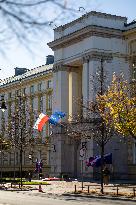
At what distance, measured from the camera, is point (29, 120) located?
287 ft

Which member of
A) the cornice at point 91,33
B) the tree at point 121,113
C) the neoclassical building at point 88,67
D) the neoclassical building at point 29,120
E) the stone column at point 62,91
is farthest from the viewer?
the neoclassical building at point 29,120

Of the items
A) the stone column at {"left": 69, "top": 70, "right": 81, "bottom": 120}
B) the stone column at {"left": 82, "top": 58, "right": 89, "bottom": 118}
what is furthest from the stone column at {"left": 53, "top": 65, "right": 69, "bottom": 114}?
the stone column at {"left": 82, "top": 58, "right": 89, "bottom": 118}

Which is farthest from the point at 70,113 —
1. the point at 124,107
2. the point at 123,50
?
the point at 124,107

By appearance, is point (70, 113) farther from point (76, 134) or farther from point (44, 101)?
point (44, 101)

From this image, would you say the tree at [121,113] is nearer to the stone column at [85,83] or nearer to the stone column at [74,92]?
the stone column at [85,83]

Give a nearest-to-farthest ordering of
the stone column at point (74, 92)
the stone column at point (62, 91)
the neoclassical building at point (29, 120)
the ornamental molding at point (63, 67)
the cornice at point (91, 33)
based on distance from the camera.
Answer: the cornice at point (91, 33), the stone column at point (62, 91), the stone column at point (74, 92), the ornamental molding at point (63, 67), the neoclassical building at point (29, 120)

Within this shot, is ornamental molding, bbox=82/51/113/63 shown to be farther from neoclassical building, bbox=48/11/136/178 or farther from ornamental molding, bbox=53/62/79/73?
ornamental molding, bbox=53/62/79/73

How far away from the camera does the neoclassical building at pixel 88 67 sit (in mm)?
59906

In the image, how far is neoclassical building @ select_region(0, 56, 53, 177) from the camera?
275ft

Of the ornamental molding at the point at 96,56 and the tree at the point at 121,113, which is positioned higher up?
the ornamental molding at the point at 96,56

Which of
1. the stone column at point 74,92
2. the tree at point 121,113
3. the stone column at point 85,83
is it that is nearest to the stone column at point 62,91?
the stone column at point 74,92

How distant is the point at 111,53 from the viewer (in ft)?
202

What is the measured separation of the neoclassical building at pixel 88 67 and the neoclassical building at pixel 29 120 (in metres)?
14.4

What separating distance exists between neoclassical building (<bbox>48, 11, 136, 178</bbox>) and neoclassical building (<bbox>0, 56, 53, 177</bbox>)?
47.1 feet
